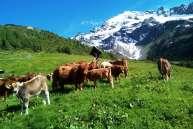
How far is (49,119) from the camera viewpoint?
2748cm

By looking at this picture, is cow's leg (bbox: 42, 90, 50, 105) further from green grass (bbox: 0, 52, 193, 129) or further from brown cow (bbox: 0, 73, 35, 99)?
brown cow (bbox: 0, 73, 35, 99)

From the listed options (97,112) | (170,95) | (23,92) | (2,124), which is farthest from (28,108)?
(170,95)

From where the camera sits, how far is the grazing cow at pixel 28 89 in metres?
30.2

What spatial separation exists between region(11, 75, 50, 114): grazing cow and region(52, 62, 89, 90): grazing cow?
441 cm

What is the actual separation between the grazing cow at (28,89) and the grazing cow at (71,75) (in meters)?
4.41

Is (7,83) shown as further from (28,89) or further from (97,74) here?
(28,89)

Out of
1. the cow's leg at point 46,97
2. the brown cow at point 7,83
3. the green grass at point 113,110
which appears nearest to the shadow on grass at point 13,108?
the green grass at point 113,110

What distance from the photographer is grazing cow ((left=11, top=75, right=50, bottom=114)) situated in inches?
1188

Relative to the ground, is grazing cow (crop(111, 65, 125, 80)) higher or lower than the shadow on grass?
higher

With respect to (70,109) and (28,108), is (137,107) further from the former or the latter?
(28,108)

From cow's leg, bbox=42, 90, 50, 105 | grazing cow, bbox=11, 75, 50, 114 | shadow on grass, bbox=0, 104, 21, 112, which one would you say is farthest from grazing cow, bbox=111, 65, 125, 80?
shadow on grass, bbox=0, 104, 21, 112

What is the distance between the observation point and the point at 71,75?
36.7m

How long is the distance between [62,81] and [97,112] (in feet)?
32.9

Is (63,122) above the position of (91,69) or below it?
below
